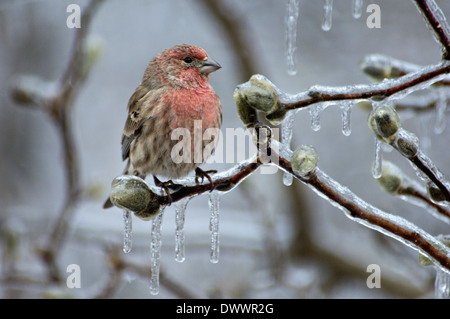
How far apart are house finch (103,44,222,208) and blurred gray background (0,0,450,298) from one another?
700 mm

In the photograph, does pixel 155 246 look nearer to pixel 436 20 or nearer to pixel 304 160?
pixel 304 160

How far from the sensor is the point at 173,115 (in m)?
3.62

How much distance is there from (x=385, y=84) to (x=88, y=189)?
306 centimetres

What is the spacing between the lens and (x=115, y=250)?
3939mm

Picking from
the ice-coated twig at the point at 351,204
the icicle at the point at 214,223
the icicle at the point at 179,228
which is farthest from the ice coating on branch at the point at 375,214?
the icicle at the point at 179,228

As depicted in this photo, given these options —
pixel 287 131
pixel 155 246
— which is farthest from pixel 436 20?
pixel 155 246

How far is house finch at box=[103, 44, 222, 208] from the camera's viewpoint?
358 centimetres

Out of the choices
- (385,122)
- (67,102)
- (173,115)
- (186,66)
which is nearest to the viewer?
(385,122)

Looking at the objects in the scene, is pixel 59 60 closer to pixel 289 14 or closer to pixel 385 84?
pixel 289 14

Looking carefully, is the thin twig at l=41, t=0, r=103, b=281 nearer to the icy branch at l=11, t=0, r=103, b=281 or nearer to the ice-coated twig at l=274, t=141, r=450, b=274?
the icy branch at l=11, t=0, r=103, b=281

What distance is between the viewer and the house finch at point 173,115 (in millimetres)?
3580

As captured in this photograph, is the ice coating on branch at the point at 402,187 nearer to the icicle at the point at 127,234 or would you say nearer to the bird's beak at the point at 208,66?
the icicle at the point at 127,234

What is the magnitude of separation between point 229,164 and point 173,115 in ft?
12.1

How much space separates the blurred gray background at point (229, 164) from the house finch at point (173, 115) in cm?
70
